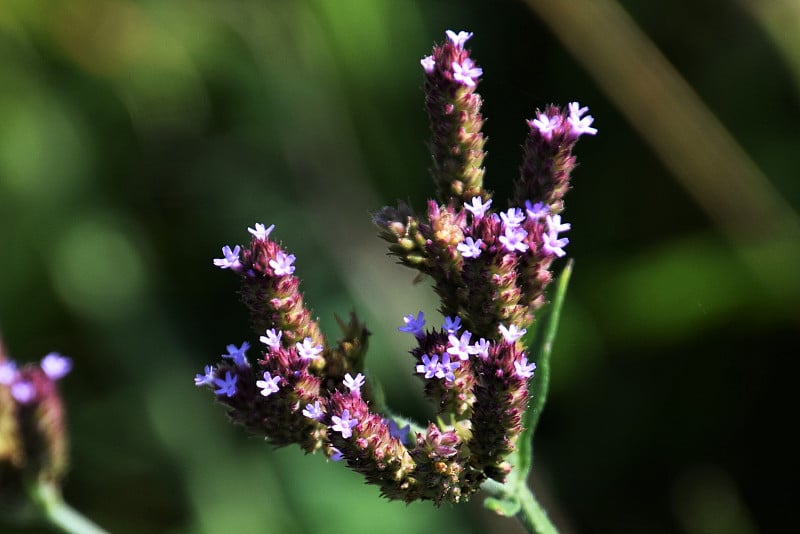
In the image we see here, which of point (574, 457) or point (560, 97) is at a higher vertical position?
point (560, 97)

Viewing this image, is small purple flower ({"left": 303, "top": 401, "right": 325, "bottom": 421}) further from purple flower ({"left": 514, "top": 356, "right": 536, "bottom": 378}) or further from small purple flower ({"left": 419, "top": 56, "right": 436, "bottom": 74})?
small purple flower ({"left": 419, "top": 56, "right": 436, "bottom": 74})

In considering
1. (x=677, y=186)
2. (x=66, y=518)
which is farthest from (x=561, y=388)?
(x=66, y=518)

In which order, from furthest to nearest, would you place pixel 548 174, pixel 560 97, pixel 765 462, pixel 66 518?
pixel 560 97
pixel 765 462
pixel 66 518
pixel 548 174

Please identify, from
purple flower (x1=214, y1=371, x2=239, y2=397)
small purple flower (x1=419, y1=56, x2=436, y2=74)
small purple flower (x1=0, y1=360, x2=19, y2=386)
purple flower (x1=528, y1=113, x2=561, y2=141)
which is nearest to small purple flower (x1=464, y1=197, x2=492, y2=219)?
purple flower (x1=528, y1=113, x2=561, y2=141)

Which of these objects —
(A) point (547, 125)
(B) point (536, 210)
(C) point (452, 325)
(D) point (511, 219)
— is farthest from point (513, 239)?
(A) point (547, 125)

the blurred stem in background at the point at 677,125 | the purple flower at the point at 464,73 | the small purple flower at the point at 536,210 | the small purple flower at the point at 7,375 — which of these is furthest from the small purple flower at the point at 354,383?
the blurred stem in background at the point at 677,125

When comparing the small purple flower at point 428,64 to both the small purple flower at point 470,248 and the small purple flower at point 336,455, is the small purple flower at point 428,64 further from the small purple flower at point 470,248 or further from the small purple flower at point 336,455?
the small purple flower at point 336,455

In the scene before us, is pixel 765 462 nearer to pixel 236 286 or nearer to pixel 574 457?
pixel 574 457
